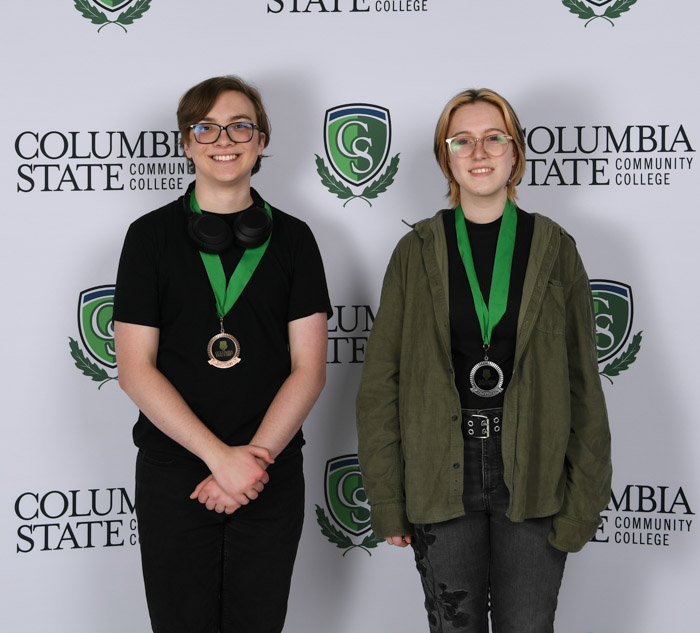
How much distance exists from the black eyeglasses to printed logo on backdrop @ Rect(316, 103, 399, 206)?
0.66 m

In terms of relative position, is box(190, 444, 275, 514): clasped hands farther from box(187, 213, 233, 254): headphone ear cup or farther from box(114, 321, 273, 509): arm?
box(187, 213, 233, 254): headphone ear cup

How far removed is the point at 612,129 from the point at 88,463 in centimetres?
204

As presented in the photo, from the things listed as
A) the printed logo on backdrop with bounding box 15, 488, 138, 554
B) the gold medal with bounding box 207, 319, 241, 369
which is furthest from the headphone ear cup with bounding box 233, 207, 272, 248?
the printed logo on backdrop with bounding box 15, 488, 138, 554

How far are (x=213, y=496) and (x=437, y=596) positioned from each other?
0.56 m

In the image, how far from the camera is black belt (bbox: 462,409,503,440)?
1.67m

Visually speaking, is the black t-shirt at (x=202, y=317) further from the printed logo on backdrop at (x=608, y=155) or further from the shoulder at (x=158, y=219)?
the printed logo on backdrop at (x=608, y=155)

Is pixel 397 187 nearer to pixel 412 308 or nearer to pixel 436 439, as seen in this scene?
pixel 412 308

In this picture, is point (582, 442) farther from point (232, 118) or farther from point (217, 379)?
point (232, 118)

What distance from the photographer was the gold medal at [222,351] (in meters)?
1.74

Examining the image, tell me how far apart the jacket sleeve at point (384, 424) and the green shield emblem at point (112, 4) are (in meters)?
1.38

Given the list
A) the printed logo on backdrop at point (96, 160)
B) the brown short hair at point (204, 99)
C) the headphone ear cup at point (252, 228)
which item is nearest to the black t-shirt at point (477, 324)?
the headphone ear cup at point (252, 228)

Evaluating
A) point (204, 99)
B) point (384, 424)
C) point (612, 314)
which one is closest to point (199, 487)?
point (384, 424)

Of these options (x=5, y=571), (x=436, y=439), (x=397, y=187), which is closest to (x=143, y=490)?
(x=436, y=439)

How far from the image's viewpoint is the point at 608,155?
2430 millimetres
